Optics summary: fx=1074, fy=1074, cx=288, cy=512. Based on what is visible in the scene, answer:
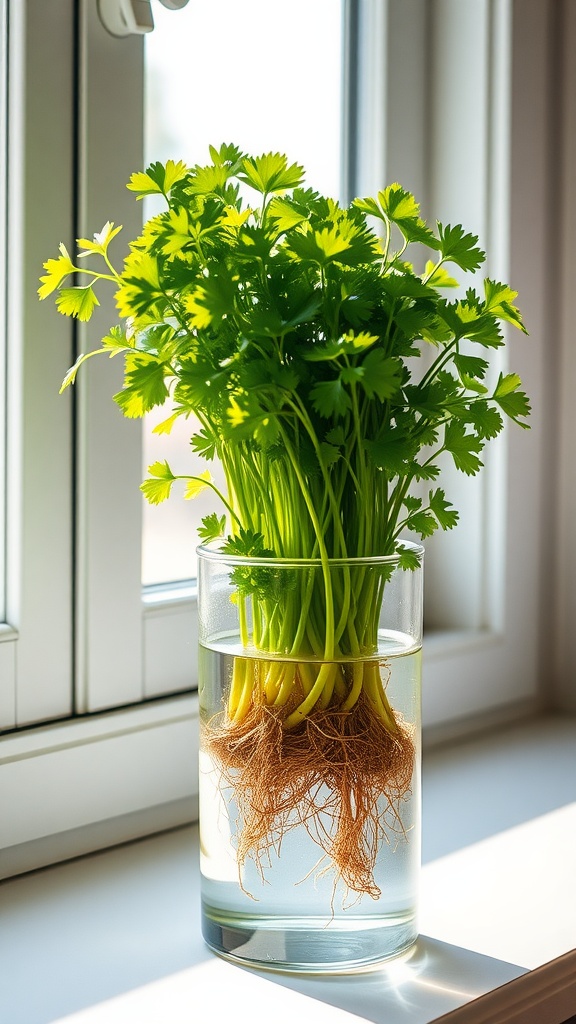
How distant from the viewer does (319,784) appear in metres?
→ 0.61

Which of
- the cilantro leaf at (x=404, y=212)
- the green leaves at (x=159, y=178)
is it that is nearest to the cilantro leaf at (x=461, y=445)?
the cilantro leaf at (x=404, y=212)

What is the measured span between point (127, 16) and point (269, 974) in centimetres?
67

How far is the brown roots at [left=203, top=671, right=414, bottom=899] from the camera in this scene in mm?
609

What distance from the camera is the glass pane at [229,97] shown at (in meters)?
0.92

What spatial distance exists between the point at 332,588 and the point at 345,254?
0.61ft

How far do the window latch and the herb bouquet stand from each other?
26 cm

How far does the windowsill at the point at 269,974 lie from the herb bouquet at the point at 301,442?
0.10ft

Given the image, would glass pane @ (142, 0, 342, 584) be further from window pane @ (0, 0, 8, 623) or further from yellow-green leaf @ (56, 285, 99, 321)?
yellow-green leaf @ (56, 285, 99, 321)

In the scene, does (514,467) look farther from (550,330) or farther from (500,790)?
(500,790)

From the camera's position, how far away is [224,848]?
64 cm

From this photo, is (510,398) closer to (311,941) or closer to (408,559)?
(408,559)

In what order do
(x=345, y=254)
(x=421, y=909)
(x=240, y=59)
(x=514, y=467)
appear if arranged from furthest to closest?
(x=514, y=467) < (x=240, y=59) < (x=421, y=909) < (x=345, y=254)

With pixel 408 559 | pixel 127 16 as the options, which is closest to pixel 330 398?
pixel 408 559

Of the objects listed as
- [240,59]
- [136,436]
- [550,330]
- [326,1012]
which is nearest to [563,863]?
[326,1012]
